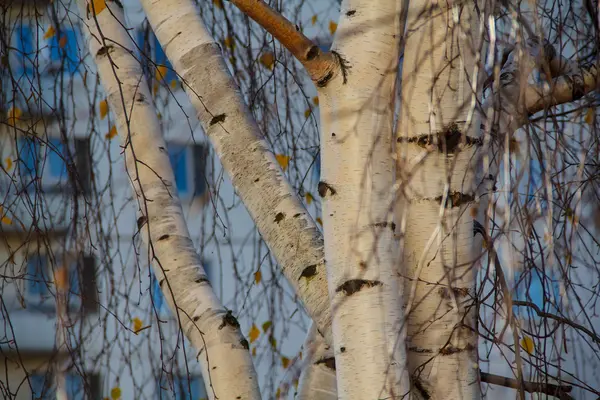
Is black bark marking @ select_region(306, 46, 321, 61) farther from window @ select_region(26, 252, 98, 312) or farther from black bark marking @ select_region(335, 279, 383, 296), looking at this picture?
window @ select_region(26, 252, 98, 312)

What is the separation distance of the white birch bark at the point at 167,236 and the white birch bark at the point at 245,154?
0.39 ft

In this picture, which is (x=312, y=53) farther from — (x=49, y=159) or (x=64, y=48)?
(x=49, y=159)

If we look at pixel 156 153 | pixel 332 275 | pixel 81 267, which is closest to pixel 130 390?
pixel 81 267

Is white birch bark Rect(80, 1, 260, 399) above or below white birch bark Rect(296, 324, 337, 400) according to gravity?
above

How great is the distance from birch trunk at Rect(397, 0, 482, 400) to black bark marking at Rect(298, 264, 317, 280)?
5.8 inches

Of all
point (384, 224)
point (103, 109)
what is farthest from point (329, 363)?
point (103, 109)

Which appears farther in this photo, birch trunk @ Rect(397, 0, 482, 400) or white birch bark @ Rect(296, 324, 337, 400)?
white birch bark @ Rect(296, 324, 337, 400)

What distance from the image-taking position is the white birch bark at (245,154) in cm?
126

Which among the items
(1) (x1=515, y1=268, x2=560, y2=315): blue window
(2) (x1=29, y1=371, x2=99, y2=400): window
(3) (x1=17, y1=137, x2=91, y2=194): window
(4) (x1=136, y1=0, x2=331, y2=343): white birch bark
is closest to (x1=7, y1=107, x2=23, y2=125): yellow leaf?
(3) (x1=17, y1=137, x2=91, y2=194): window

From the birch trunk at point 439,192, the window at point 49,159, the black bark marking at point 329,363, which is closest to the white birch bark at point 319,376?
the black bark marking at point 329,363

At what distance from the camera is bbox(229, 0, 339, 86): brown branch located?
112 centimetres

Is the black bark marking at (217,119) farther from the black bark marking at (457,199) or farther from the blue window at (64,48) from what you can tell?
the blue window at (64,48)

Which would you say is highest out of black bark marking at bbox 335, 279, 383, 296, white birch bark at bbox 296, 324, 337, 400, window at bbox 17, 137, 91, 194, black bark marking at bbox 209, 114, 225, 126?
window at bbox 17, 137, 91, 194

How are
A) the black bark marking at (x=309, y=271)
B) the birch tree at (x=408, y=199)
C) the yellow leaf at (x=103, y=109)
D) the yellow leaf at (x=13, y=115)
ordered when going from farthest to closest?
the yellow leaf at (x=103, y=109) → the yellow leaf at (x=13, y=115) → the black bark marking at (x=309, y=271) → the birch tree at (x=408, y=199)
